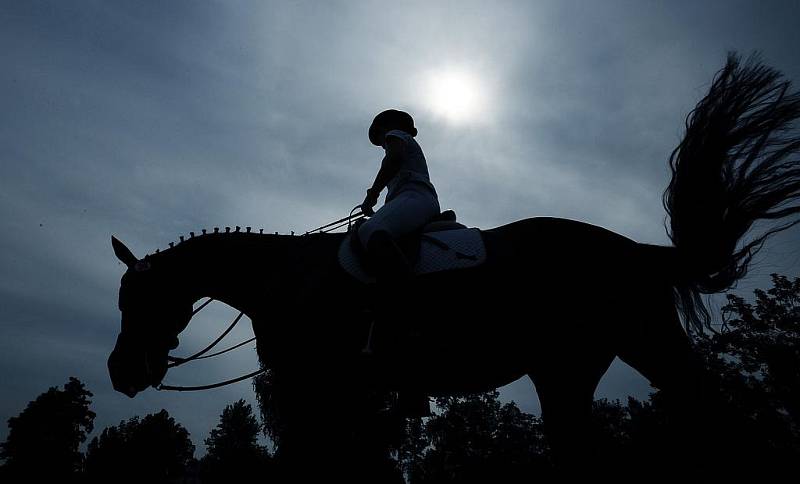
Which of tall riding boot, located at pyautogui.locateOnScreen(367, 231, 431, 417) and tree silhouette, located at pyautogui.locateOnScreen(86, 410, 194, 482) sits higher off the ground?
tree silhouette, located at pyautogui.locateOnScreen(86, 410, 194, 482)

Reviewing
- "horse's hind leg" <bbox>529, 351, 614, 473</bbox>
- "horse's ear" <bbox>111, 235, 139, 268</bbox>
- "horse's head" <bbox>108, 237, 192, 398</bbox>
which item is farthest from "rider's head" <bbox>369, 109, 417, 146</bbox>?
"horse's ear" <bbox>111, 235, 139, 268</bbox>

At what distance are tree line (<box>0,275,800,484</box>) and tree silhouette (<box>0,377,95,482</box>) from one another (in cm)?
14

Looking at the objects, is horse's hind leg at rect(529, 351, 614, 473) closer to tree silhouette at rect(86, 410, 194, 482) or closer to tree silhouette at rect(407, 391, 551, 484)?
tree silhouette at rect(407, 391, 551, 484)

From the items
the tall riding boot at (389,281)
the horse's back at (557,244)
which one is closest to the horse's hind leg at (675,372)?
the horse's back at (557,244)

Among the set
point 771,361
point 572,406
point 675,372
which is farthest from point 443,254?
point 771,361

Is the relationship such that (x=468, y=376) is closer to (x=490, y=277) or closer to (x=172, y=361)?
(x=490, y=277)

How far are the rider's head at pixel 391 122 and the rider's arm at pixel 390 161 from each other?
0.49m

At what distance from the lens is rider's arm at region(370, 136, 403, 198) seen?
4.65 m

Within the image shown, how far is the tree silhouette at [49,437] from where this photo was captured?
181 ft

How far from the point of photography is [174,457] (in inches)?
2992

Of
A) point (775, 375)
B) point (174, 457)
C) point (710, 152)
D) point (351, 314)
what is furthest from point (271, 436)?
point (174, 457)

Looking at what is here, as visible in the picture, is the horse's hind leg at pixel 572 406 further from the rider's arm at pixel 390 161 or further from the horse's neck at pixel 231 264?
the horse's neck at pixel 231 264

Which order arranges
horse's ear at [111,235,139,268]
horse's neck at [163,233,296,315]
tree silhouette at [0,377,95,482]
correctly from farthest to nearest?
tree silhouette at [0,377,95,482]
horse's ear at [111,235,139,268]
horse's neck at [163,233,296,315]

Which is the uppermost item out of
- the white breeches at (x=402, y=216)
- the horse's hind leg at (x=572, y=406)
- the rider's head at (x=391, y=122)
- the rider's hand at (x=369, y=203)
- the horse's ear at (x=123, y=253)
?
the rider's head at (x=391, y=122)
